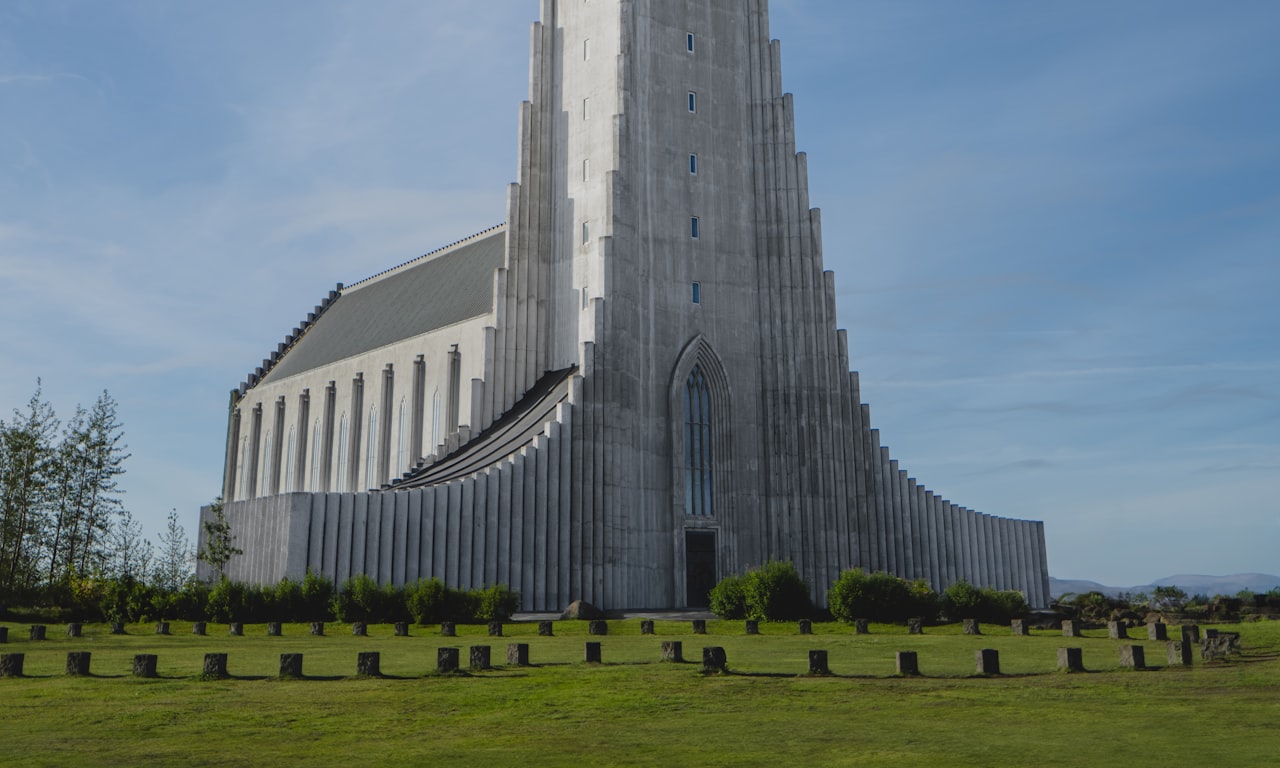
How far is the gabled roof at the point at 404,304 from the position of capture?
55.4 meters

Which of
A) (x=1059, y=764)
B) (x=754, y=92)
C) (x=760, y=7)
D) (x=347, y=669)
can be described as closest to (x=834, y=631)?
(x=347, y=669)

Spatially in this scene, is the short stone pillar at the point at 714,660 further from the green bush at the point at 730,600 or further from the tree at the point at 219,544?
the tree at the point at 219,544

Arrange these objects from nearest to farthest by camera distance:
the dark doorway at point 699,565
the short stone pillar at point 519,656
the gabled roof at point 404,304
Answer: the short stone pillar at point 519,656 → the dark doorway at point 699,565 → the gabled roof at point 404,304

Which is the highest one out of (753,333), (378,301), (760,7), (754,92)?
(760,7)

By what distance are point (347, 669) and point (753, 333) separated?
32.4 m

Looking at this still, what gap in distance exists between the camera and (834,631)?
28203mm

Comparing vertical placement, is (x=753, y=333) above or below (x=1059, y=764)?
above

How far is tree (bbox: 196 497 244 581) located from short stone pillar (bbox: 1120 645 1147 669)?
1120 inches

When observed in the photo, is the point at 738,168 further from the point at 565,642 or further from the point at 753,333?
the point at 565,642

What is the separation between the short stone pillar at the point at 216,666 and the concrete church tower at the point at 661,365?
883 inches

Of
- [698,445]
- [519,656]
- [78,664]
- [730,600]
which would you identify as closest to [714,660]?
[519,656]

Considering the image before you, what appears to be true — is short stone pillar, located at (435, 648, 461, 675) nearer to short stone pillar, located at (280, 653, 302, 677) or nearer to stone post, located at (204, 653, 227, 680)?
short stone pillar, located at (280, 653, 302, 677)

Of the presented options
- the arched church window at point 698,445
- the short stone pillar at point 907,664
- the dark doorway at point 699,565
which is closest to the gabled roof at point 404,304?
the arched church window at point 698,445

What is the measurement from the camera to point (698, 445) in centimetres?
4666
